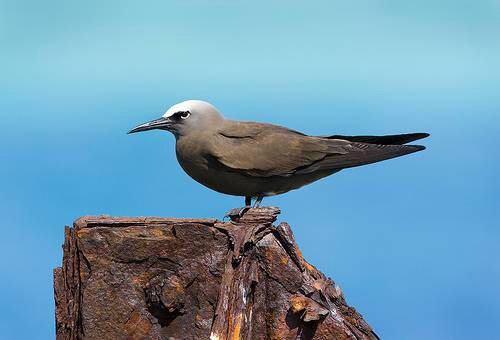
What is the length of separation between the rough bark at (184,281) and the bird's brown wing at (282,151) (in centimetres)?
108

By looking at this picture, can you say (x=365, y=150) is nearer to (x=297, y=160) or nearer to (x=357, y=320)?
(x=297, y=160)


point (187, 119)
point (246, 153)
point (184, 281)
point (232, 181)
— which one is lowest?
point (184, 281)

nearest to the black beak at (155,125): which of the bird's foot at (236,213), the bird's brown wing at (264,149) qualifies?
the bird's brown wing at (264,149)

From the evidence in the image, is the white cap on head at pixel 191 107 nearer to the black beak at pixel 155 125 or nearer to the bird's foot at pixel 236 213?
the black beak at pixel 155 125

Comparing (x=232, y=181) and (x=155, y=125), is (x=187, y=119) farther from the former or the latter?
(x=232, y=181)

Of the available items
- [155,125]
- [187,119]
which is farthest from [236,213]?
[155,125]

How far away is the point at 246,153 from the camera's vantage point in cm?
776

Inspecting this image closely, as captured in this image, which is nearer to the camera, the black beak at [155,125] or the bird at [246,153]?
the bird at [246,153]

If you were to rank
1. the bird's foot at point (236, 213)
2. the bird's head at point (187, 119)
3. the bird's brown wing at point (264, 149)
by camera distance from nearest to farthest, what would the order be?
1. the bird's foot at point (236, 213)
2. the bird's brown wing at point (264, 149)
3. the bird's head at point (187, 119)

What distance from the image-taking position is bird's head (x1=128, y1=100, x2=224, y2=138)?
7898 millimetres

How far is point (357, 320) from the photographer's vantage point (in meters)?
6.99

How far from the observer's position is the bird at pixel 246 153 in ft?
25.4

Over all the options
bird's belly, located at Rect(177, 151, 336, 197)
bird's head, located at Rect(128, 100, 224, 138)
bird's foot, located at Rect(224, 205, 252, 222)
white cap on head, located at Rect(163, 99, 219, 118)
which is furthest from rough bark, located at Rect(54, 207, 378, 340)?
white cap on head, located at Rect(163, 99, 219, 118)

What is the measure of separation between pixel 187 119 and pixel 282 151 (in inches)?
40.7
